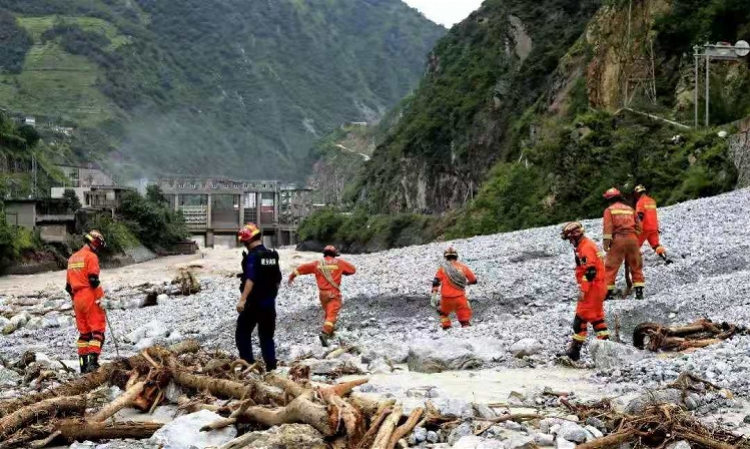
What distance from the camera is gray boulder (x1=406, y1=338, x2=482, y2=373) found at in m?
10.2

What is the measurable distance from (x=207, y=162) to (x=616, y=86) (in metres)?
146

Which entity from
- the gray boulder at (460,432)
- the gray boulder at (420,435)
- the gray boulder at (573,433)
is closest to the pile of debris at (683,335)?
the gray boulder at (573,433)

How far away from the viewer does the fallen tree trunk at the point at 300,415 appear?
623 cm

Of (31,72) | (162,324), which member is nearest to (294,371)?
(162,324)

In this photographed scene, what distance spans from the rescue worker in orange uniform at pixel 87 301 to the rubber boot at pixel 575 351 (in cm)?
608

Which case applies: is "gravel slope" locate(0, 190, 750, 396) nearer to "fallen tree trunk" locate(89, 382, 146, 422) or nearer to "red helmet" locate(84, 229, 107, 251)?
"red helmet" locate(84, 229, 107, 251)

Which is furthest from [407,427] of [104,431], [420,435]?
[104,431]

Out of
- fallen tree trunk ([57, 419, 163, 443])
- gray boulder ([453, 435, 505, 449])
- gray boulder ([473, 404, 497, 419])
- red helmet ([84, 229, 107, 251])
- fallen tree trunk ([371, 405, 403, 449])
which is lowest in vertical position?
fallen tree trunk ([57, 419, 163, 443])

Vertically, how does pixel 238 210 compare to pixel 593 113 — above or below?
below

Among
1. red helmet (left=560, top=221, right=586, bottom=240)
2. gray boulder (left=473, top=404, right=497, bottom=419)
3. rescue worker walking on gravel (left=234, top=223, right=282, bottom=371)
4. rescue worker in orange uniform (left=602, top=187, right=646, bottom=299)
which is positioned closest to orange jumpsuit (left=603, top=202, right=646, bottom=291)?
rescue worker in orange uniform (left=602, top=187, right=646, bottom=299)

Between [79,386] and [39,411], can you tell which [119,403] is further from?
[79,386]

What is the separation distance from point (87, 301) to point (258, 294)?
291cm

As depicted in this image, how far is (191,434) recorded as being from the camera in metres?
6.78

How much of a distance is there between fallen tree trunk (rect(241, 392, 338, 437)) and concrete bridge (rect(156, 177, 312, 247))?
9658cm
